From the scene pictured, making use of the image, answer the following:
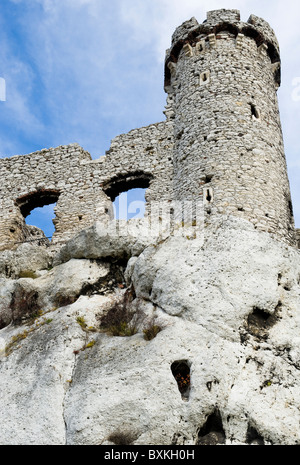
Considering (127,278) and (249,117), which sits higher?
(249,117)

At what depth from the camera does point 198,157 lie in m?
13.6

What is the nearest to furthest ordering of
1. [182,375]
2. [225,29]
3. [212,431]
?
[212,431], [182,375], [225,29]

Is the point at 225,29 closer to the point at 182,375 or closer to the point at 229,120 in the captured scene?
the point at 229,120

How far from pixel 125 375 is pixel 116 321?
6.09 ft

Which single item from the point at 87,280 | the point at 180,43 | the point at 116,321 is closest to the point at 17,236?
the point at 87,280

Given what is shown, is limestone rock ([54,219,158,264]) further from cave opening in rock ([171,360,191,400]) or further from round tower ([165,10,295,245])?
cave opening in rock ([171,360,191,400])

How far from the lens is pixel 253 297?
10.1m

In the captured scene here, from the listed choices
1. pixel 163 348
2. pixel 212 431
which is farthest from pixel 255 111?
pixel 212 431

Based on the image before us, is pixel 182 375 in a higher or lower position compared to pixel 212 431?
higher

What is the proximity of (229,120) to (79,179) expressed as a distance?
16.8 feet

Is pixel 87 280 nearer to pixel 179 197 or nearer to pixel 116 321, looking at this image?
pixel 116 321

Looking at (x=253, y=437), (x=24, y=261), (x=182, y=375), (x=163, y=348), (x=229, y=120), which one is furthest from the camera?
(x=229, y=120)

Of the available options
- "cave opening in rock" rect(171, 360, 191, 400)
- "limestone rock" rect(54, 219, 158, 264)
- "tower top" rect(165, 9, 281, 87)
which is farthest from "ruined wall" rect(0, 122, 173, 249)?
"cave opening in rock" rect(171, 360, 191, 400)

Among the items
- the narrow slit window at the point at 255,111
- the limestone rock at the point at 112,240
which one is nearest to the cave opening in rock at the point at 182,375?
the limestone rock at the point at 112,240
